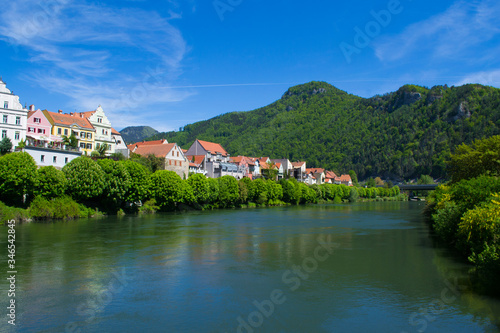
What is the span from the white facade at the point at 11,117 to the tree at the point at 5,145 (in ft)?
9.92

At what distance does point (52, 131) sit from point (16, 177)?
29.0 m

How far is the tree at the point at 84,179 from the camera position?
Result: 5247 centimetres

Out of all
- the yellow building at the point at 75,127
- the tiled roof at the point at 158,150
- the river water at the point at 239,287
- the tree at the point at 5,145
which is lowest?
the river water at the point at 239,287

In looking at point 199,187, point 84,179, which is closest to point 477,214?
point 84,179

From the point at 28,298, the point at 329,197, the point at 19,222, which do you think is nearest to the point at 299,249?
the point at 28,298

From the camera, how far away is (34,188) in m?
48.1

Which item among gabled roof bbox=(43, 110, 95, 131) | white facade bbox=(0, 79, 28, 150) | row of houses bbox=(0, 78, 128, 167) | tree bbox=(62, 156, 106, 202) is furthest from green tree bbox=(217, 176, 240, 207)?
white facade bbox=(0, 79, 28, 150)

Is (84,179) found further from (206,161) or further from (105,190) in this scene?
(206,161)

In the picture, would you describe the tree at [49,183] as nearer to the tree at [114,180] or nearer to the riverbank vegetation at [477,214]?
the tree at [114,180]

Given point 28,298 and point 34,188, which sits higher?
point 34,188

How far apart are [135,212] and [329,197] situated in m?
83.5

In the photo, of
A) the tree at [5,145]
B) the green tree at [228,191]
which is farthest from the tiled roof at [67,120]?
the green tree at [228,191]

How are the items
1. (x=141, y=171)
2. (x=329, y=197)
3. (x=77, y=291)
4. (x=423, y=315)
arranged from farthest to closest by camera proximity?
1. (x=329, y=197)
2. (x=141, y=171)
3. (x=77, y=291)
4. (x=423, y=315)

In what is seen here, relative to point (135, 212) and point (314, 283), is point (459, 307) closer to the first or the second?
point (314, 283)
